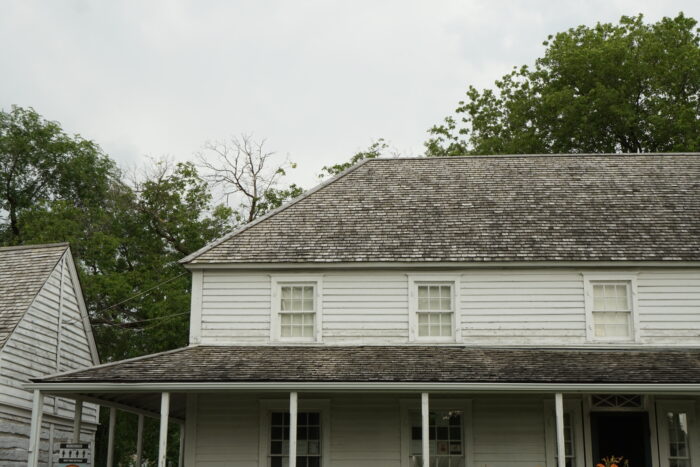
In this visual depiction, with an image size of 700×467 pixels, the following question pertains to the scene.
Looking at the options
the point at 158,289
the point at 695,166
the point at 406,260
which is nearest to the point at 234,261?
the point at 406,260

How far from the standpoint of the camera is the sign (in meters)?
14.8

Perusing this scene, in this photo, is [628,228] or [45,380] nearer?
[45,380]

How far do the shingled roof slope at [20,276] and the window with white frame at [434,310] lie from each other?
933 centimetres

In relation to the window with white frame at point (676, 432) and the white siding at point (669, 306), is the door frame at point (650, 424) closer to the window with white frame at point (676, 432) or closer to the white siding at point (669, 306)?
the window with white frame at point (676, 432)

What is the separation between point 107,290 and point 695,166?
21100 millimetres

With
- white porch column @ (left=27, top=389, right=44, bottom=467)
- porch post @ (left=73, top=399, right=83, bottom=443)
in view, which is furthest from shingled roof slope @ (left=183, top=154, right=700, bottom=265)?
white porch column @ (left=27, top=389, right=44, bottom=467)

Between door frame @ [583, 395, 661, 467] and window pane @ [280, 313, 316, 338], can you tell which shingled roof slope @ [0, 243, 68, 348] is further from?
door frame @ [583, 395, 661, 467]

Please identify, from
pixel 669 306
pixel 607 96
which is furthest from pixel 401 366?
pixel 607 96

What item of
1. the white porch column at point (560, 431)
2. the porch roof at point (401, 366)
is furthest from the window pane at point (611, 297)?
the white porch column at point (560, 431)

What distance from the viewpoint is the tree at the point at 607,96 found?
32812 millimetres

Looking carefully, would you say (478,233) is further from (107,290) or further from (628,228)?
(107,290)

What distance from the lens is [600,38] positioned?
116ft

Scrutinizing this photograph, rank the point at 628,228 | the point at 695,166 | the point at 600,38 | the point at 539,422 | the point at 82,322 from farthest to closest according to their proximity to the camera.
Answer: the point at 600,38
the point at 82,322
the point at 695,166
the point at 628,228
the point at 539,422

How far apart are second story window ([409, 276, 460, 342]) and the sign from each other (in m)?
6.91
